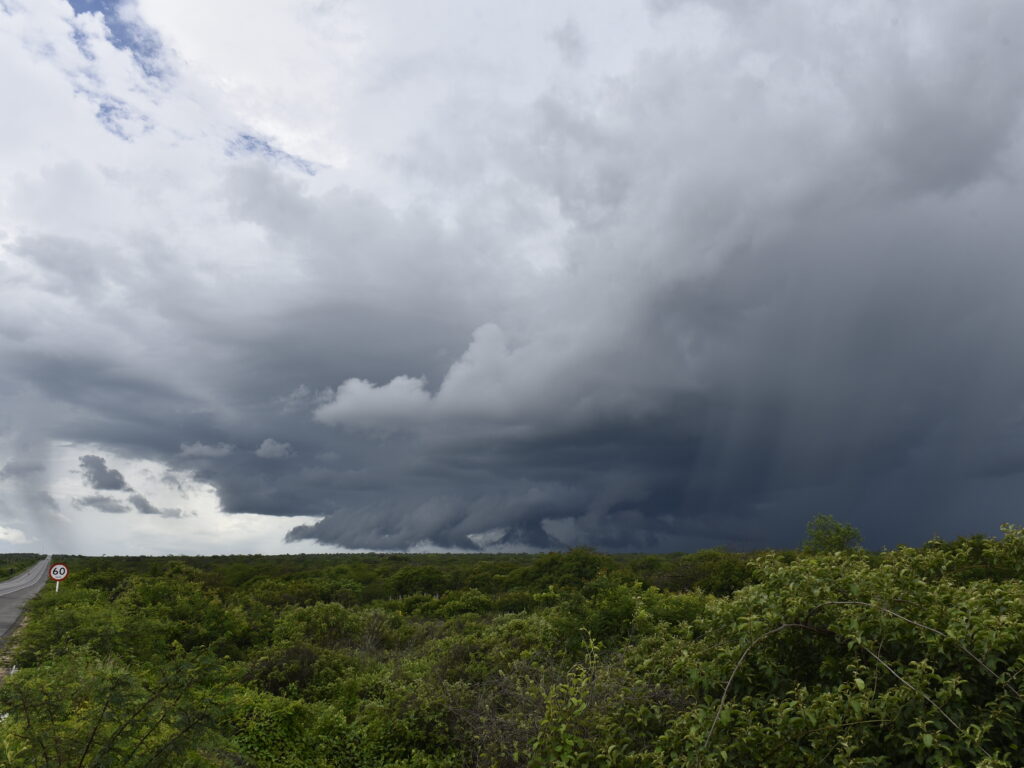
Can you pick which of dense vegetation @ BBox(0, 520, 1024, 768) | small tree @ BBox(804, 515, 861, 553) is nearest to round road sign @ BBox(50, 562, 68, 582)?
dense vegetation @ BBox(0, 520, 1024, 768)

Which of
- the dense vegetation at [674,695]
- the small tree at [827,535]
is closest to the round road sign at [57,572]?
the dense vegetation at [674,695]

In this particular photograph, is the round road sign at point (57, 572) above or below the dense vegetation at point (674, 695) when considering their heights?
above

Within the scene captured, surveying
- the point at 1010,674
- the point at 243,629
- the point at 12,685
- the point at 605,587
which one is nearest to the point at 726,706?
the point at 1010,674

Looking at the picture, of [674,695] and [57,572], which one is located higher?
[57,572]

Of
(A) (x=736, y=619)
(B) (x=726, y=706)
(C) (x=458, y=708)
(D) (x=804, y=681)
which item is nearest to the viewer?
(B) (x=726, y=706)

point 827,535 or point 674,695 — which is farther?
point 827,535

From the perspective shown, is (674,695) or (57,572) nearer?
(674,695)

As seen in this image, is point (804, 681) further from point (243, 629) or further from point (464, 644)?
point (243, 629)

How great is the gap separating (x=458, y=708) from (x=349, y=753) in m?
2.36

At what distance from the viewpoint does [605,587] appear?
66.7ft

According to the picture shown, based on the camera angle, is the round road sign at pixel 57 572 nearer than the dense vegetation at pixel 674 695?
No

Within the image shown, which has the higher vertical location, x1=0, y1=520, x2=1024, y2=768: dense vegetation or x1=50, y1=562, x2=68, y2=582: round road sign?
x1=50, y1=562, x2=68, y2=582: round road sign

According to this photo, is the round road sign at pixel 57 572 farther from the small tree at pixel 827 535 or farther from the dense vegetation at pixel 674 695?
the small tree at pixel 827 535

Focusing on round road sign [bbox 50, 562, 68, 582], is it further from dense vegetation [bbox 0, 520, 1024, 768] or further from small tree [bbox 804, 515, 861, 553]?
small tree [bbox 804, 515, 861, 553]
